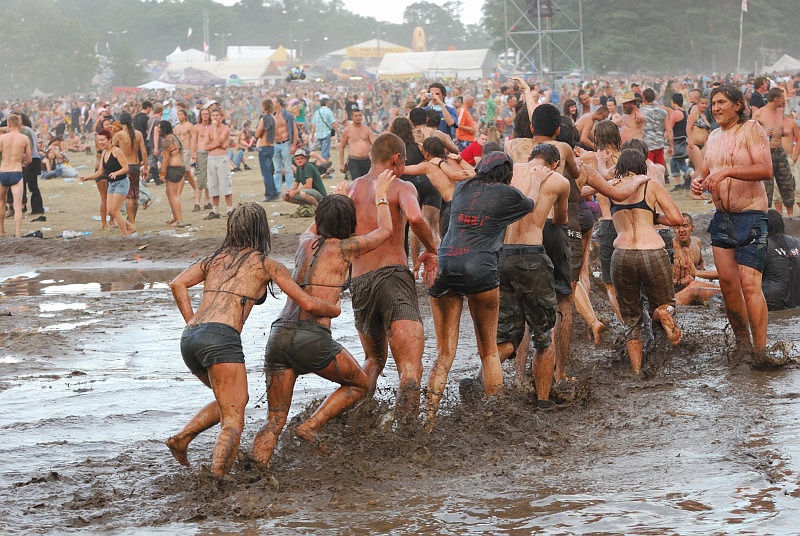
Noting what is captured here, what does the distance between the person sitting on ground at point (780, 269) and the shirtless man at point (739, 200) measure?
1802mm

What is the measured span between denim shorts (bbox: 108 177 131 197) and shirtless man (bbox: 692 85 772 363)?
10.1 metres

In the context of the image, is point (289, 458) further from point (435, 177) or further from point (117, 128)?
point (117, 128)

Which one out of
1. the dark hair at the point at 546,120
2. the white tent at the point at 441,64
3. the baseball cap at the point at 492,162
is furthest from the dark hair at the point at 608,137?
the white tent at the point at 441,64

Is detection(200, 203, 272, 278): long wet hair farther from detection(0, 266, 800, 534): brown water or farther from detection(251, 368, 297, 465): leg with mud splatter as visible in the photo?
detection(0, 266, 800, 534): brown water

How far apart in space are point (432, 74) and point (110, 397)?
239 feet

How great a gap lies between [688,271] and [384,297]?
4.78m

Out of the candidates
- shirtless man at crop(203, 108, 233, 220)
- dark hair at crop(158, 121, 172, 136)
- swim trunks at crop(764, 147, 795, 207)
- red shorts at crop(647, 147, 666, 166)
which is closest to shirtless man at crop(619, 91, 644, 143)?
red shorts at crop(647, 147, 666, 166)

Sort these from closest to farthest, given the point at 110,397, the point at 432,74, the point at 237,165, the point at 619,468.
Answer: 1. the point at 619,468
2. the point at 110,397
3. the point at 237,165
4. the point at 432,74

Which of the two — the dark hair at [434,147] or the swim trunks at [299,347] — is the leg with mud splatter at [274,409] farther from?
the dark hair at [434,147]

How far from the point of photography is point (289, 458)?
591cm

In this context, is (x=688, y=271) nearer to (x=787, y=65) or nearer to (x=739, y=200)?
(x=739, y=200)

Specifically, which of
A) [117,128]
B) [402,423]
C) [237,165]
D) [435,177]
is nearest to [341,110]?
[237,165]

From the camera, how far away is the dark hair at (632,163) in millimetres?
7363

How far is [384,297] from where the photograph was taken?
6.34m
